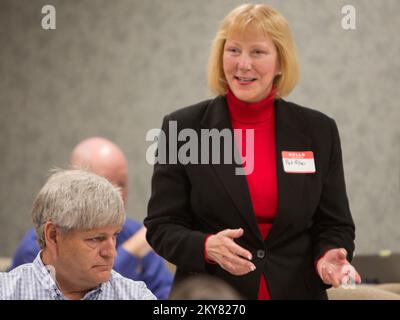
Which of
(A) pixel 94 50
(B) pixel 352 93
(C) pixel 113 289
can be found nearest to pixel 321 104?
(B) pixel 352 93

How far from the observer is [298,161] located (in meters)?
2.12

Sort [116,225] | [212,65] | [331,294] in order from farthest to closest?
[331,294] < [212,65] < [116,225]

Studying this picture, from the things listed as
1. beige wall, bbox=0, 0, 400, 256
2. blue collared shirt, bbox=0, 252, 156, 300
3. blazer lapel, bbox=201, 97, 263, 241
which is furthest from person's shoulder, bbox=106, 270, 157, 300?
beige wall, bbox=0, 0, 400, 256

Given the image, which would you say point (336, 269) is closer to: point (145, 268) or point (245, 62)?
point (245, 62)

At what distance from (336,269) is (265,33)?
0.67m

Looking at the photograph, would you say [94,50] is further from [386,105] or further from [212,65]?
[212,65]

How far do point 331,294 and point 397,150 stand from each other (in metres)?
2.17

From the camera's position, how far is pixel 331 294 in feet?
8.62

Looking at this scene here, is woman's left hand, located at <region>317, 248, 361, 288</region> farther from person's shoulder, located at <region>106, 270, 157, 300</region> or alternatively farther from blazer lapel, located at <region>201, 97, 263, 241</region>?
person's shoulder, located at <region>106, 270, 157, 300</region>

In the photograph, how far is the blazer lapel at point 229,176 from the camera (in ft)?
6.71

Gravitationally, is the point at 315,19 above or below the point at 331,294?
above

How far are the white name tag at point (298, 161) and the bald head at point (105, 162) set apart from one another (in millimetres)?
1001

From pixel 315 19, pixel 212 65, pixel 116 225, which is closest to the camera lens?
pixel 116 225

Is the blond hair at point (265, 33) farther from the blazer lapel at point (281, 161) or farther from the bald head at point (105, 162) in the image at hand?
the bald head at point (105, 162)
